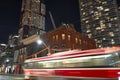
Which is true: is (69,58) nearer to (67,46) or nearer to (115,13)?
(67,46)

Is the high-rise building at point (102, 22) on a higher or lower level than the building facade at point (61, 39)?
higher

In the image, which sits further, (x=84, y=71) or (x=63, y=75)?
(x=63, y=75)

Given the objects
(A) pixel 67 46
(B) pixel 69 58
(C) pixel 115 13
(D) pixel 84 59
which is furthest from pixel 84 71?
(C) pixel 115 13

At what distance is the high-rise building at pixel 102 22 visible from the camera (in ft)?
531

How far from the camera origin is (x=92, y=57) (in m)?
14.7

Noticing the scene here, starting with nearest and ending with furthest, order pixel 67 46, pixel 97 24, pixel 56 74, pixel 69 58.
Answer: pixel 69 58 → pixel 56 74 → pixel 67 46 → pixel 97 24

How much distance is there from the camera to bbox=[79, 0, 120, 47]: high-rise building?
6368 inches

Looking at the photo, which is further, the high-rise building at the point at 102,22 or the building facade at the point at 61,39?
the high-rise building at the point at 102,22

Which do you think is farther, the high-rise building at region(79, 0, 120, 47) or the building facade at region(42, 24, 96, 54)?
the high-rise building at region(79, 0, 120, 47)

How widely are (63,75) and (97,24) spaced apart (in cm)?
16797

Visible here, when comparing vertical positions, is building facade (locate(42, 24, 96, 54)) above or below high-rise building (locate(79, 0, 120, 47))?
below

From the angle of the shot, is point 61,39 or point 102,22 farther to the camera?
point 102,22

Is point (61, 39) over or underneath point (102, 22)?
underneath

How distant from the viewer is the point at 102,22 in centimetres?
17538
